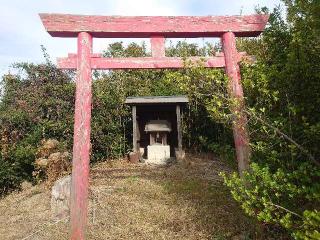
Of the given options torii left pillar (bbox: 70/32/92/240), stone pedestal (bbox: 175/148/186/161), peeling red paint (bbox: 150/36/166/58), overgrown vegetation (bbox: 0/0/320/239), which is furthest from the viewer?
stone pedestal (bbox: 175/148/186/161)

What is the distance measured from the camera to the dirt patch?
21.2 feet

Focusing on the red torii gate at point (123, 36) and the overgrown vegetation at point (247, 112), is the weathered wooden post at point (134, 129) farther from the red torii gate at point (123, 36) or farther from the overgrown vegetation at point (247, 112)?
the red torii gate at point (123, 36)

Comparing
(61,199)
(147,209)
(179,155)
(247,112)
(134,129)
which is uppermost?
(134,129)

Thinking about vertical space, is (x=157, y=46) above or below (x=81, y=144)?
above

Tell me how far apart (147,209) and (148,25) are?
381 centimetres

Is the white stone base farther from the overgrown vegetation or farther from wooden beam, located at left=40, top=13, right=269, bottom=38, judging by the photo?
wooden beam, located at left=40, top=13, right=269, bottom=38

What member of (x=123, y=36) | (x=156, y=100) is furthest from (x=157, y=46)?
(x=156, y=100)

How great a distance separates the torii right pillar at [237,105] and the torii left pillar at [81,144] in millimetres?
2147

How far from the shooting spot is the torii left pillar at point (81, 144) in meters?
5.45

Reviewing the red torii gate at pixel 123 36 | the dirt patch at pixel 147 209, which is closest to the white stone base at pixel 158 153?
the dirt patch at pixel 147 209

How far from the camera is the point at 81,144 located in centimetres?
559

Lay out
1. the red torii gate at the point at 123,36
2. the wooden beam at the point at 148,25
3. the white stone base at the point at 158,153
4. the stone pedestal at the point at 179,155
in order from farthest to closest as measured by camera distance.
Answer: the white stone base at the point at 158,153, the stone pedestal at the point at 179,155, the wooden beam at the point at 148,25, the red torii gate at the point at 123,36

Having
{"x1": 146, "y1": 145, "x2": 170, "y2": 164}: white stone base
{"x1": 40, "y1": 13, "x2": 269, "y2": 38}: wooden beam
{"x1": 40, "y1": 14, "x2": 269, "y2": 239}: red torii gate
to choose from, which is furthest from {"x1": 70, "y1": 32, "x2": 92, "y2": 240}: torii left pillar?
{"x1": 146, "y1": 145, "x2": 170, "y2": 164}: white stone base

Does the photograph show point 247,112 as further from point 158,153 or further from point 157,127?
point 158,153
